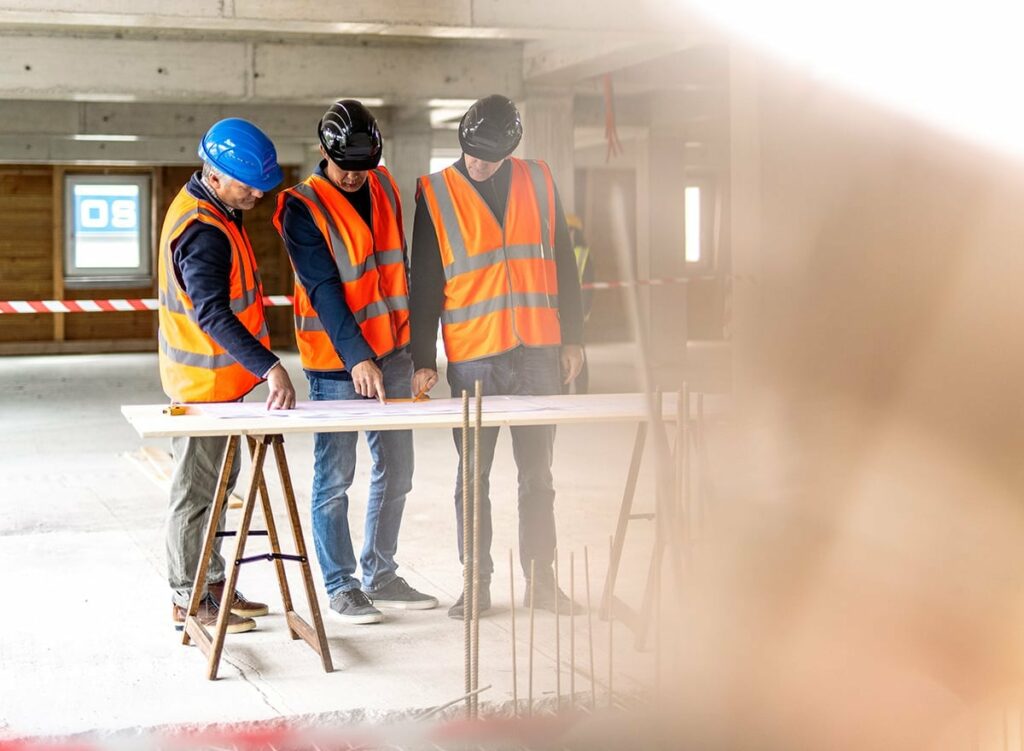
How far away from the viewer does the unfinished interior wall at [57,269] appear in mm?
20375

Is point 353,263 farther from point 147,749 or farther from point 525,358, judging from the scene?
point 147,749

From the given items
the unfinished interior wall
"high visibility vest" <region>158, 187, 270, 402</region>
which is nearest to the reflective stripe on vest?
"high visibility vest" <region>158, 187, 270, 402</region>

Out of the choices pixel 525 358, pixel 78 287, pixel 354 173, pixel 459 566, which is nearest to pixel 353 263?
pixel 354 173

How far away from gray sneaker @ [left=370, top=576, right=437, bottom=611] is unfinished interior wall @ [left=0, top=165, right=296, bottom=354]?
15.7 m

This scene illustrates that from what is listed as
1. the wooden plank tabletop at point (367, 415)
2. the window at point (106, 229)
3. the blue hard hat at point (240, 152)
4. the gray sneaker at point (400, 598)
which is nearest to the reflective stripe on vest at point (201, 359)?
the wooden plank tabletop at point (367, 415)

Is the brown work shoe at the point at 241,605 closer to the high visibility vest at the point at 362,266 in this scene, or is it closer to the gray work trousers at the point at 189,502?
the gray work trousers at the point at 189,502

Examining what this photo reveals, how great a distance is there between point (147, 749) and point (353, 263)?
6.50ft

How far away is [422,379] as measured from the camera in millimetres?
5168

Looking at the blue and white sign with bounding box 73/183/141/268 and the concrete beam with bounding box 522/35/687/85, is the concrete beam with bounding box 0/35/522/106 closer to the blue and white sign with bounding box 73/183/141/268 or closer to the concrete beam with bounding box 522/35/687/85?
the concrete beam with bounding box 522/35/687/85

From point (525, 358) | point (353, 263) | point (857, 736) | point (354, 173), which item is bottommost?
point (857, 736)

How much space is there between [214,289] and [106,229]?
1728cm

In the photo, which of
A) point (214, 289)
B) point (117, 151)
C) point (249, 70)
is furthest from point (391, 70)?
point (214, 289)

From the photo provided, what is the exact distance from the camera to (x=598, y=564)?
617cm

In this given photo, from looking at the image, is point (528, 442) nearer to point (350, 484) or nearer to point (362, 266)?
point (350, 484)
